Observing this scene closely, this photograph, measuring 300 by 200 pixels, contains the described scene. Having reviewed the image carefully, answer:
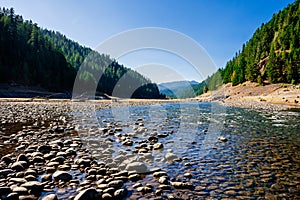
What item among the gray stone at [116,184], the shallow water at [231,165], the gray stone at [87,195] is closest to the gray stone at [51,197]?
the gray stone at [87,195]

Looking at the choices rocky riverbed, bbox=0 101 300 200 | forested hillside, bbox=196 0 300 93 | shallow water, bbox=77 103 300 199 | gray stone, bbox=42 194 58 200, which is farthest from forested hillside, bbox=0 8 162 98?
forested hillside, bbox=196 0 300 93

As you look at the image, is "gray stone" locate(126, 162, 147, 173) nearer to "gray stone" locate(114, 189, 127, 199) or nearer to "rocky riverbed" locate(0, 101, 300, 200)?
"rocky riverbed" locate(0, 101, 300, 200)

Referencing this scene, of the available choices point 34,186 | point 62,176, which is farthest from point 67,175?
point 34,186

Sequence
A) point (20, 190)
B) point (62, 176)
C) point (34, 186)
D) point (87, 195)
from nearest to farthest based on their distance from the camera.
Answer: point (87, 195) → point (20, 190) → point (34, 186) → point (62, 176)

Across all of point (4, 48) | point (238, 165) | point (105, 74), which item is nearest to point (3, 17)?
point (4, 48)

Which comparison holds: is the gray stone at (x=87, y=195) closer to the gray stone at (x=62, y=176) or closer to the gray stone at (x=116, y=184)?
the gray stone at (x=116, y=184)

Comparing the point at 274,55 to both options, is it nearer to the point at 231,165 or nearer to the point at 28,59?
the point at 231,165

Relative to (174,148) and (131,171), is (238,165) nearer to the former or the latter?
(174,148)

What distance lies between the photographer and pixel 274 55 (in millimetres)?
69875

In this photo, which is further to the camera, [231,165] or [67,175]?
[231,165]

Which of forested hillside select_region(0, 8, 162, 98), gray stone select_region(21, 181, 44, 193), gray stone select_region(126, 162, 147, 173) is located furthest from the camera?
forested hillside select_region(0, 8, 162, 98)

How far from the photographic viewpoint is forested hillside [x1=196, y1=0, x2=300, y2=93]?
63.7 meters

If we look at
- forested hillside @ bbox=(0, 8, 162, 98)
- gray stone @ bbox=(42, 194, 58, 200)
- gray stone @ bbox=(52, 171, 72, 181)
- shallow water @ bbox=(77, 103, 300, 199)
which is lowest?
shallow water @ bbox=(77, 103, 300, 199)

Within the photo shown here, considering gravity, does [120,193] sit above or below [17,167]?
below
